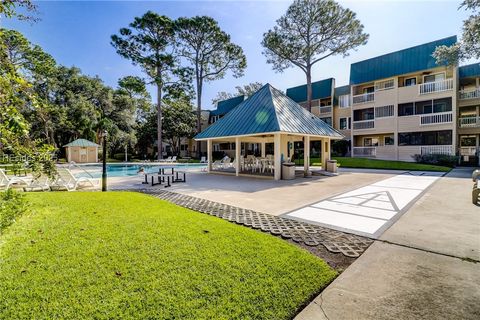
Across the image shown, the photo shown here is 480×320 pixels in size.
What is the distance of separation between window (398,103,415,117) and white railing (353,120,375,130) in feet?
8.61

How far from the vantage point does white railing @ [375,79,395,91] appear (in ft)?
83.1

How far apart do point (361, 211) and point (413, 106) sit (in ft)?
77.3

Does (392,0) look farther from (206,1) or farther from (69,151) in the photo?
(69,151)

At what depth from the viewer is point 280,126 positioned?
1221 cm

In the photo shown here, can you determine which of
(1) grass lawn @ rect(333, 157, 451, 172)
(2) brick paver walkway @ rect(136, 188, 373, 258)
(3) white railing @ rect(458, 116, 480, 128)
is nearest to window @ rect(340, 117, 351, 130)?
(1) grass lawn @ rect(333, 157, 451, 172)

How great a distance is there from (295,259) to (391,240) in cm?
213

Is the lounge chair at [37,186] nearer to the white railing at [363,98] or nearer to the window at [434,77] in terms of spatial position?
the white railing at [363,98]

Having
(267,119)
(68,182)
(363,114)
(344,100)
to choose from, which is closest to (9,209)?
(68,182)

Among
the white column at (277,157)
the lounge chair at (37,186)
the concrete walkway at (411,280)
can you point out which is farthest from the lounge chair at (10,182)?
the concrete walkway at (411,280)

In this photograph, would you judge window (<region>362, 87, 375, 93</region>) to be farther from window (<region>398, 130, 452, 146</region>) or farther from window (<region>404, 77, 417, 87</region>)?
window (<region>398, 130, 452, 146</region>)

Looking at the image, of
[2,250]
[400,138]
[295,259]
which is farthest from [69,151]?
[400,138]

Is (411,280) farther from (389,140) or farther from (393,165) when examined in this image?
(389,140)

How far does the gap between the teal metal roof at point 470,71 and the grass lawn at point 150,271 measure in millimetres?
29748

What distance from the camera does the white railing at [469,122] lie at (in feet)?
70.6
